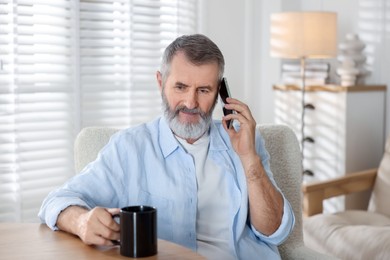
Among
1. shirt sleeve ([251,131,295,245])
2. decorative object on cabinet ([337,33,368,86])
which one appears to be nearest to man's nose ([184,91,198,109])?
shirt sleeve ([251,131,295,245])

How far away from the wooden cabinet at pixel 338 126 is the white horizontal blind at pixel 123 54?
766mm

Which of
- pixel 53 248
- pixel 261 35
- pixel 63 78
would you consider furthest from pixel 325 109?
pixel 53 248

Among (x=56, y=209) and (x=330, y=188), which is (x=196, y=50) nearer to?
(x=56, y=209)

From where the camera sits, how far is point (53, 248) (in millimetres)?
1386

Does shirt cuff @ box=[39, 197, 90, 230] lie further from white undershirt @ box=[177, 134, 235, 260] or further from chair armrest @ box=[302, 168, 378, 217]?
chair armrest @ box=[302, 168, 378, 217]

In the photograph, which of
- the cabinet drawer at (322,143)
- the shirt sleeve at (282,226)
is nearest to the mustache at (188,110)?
the shirt sleeve at (282,226)

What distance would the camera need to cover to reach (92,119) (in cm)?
353

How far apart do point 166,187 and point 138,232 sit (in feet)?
1.68

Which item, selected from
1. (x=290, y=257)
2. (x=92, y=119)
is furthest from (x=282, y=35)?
(x=290, y=257)

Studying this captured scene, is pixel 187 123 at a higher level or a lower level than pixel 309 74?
lower

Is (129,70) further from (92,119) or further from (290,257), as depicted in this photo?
(290,257)

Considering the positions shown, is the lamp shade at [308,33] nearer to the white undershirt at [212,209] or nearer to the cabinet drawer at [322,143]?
the cabinet drawer at [322,143]

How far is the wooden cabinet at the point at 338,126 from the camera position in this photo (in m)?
3.73

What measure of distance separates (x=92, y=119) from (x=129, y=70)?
342 mm
